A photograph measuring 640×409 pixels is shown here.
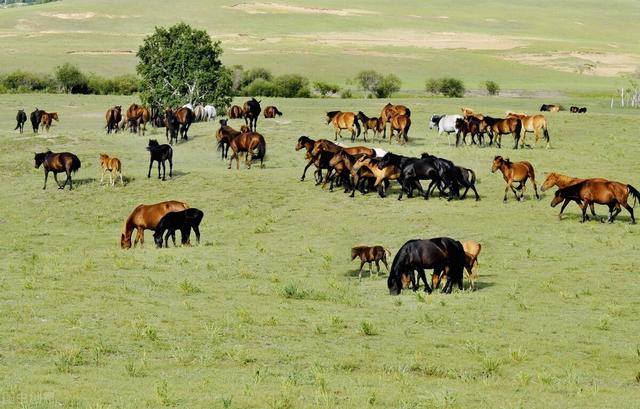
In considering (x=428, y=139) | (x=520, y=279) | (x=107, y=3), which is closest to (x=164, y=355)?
(x=520, y=279)

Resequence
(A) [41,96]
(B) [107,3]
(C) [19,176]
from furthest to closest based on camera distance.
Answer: (B) [107,3]
(A) [41,96]
(C) [19,176]

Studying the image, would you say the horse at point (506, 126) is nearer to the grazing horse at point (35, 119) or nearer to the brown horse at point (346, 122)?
the brown horse at point (346, 122)

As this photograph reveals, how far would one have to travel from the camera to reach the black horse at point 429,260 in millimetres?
18000

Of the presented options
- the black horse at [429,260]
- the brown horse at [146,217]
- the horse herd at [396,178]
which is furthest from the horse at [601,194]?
the brown horse at [146,217]

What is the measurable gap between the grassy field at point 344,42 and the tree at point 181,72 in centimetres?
4574

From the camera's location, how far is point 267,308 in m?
17.3

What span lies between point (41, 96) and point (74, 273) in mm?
59856

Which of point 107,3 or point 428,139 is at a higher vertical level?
point 107,3

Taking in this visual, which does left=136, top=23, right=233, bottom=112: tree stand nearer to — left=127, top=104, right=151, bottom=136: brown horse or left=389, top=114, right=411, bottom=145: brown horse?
left=127, top=104, right=151, bottom=136: brown horse

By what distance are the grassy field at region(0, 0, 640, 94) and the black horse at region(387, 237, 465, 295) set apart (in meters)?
86.4

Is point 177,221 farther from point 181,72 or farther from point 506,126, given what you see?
point 181,72

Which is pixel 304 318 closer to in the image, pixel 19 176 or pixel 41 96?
pixel 19 176

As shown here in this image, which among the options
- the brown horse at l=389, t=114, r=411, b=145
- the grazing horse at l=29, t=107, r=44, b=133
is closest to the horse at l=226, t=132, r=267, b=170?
the brown horse at l=389, t=114, r=411, b=145

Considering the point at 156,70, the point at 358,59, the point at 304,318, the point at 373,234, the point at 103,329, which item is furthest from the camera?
the point at 358,59
